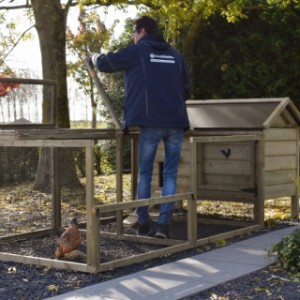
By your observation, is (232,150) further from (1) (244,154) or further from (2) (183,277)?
(2) (183,277)

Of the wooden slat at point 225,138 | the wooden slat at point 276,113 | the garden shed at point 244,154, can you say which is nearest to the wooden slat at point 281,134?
the garden shed at point 244,154

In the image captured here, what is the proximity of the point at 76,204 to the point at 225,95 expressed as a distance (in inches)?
275

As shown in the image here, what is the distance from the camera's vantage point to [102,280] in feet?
17.0

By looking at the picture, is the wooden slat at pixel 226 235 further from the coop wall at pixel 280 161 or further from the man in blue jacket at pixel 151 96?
the coop wall at pixel 280 161

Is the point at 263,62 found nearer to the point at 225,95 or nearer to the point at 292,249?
the point at 225,95

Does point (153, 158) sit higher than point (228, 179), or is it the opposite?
point (153, 158)

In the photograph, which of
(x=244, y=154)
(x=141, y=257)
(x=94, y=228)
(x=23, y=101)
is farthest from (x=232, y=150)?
(x=94, y=228)

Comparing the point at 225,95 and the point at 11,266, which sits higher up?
the point at 225,95

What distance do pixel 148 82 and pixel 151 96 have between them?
0.13 m

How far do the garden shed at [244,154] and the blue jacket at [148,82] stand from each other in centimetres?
124

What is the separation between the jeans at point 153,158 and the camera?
6.49 m

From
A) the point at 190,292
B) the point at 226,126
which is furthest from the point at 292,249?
the point at 226,126

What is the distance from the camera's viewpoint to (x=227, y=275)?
516cm

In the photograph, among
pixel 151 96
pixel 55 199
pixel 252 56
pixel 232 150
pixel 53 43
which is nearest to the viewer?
pixel 151 96
